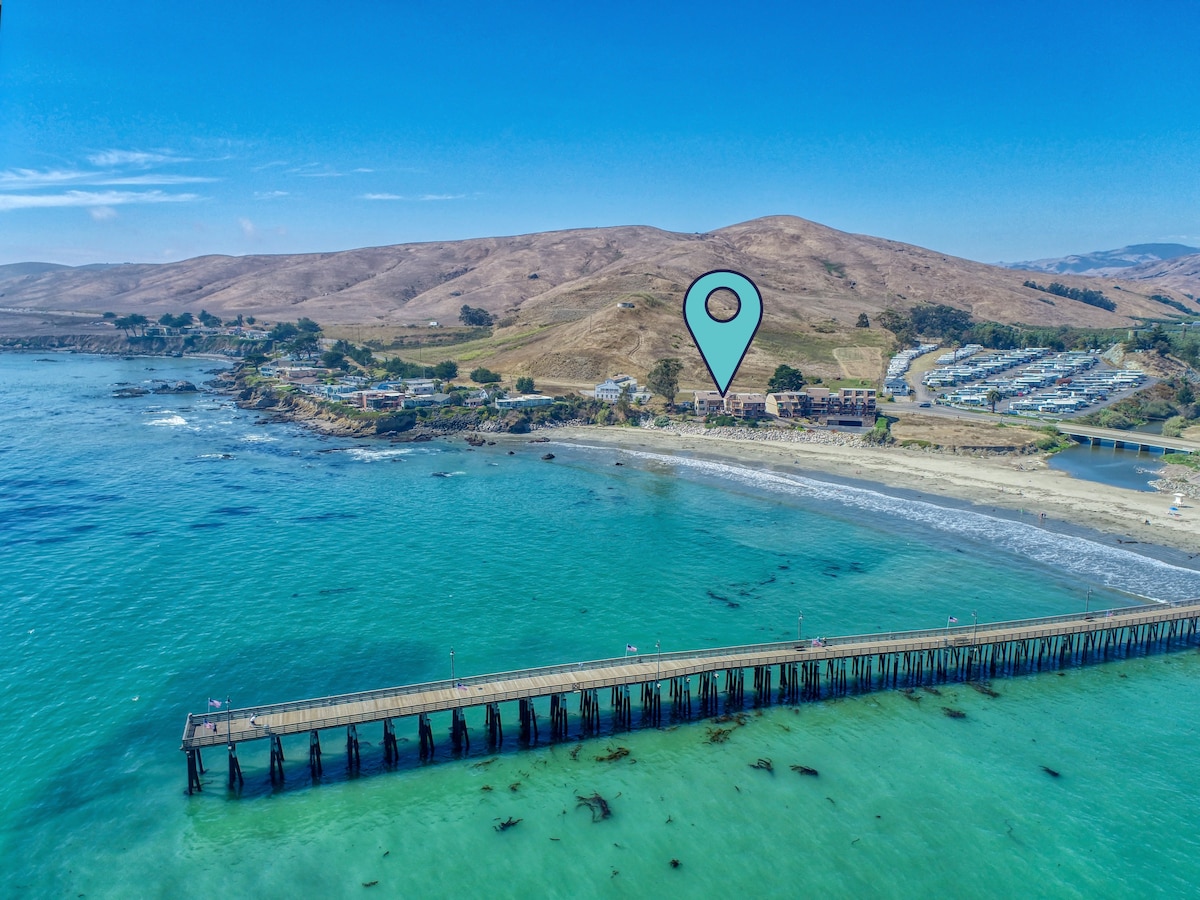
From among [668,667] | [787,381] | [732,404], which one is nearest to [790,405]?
[732,404]

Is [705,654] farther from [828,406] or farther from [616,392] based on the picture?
[616,392]

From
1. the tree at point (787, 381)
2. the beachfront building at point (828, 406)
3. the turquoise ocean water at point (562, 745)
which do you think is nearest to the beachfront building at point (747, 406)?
the beachfront building at point (828, 406)

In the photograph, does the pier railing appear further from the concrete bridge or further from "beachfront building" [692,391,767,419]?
"beachfront building" [692,391,767,419]

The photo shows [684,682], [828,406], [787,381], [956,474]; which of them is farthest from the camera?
[787,381]

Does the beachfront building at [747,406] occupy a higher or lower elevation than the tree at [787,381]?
lower

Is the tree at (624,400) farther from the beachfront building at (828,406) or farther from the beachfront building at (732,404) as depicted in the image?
the beachfront building at (828,406)

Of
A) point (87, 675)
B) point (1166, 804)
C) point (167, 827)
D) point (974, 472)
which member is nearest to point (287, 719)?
point (167, 827)
